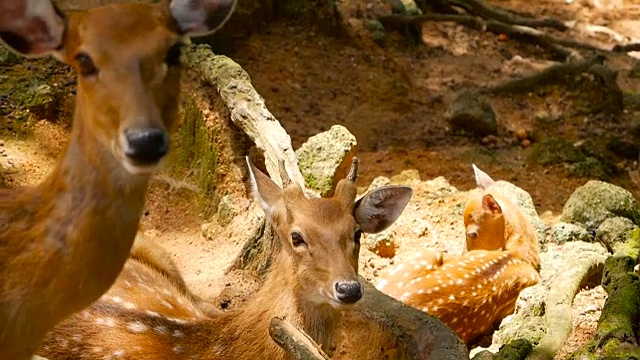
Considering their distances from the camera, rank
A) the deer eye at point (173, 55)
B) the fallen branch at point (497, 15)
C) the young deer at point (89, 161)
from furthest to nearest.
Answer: the fallen branch at point (497, 15)
the deer eye at point (173, 55)
the young deer at point (89, 161)

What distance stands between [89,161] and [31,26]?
47 centimetres

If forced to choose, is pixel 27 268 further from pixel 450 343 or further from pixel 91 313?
pixel 450 343

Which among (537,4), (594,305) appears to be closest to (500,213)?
(594,305)

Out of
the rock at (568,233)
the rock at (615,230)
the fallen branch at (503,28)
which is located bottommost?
the fallen branch at (503,28)

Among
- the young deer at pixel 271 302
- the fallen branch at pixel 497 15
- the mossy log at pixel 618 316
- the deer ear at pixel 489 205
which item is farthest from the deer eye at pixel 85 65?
the fallen branch at pixel 497 15

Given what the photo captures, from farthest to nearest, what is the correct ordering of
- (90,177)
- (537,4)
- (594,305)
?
(537,4), (594,305), (90,177)

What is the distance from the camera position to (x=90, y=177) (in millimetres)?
3086

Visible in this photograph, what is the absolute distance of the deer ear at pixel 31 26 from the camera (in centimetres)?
298

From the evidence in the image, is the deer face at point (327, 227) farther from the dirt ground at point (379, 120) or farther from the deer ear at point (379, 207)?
the dirt ground at point (379, 120)

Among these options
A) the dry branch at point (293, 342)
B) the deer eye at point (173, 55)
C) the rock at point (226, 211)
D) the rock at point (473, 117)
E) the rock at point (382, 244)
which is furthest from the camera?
the rock at point (473, 117)

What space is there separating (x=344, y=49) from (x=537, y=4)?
4.02 metres

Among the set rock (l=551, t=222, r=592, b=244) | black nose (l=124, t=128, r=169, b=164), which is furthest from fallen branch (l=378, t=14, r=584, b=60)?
black nose (l=124, t=128, r=169, b=164)

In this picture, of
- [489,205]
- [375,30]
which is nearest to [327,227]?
[489,205]

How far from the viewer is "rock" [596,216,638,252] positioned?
6.51m
